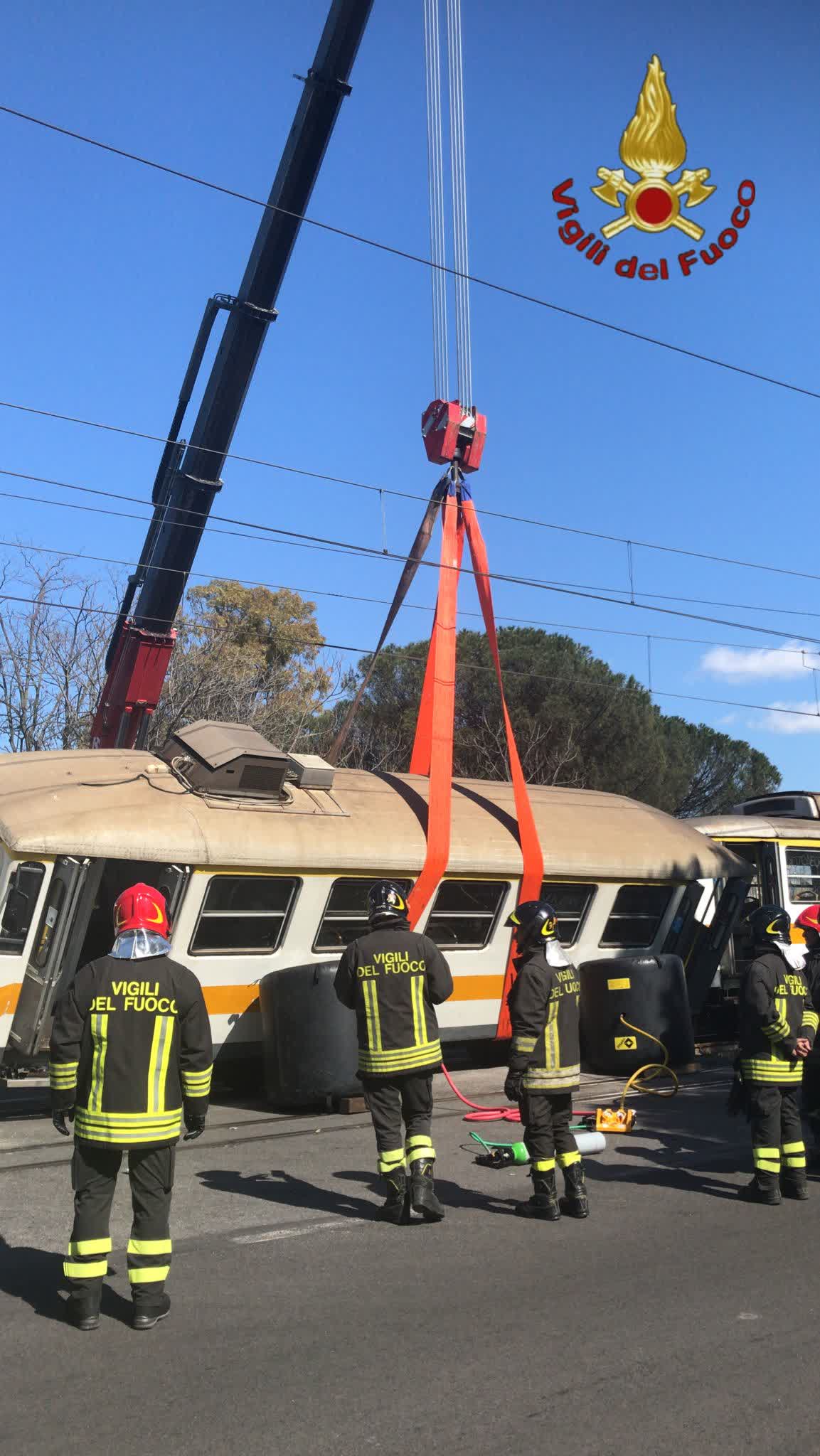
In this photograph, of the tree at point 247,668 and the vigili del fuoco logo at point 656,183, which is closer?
the vigili del fuoco logo at point 656,183

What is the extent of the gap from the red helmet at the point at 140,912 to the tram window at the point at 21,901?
14.0ft

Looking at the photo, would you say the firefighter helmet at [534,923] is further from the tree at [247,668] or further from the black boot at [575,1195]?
the tree at [247,668]

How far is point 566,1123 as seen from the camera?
695 cm

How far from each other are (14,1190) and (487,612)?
8038 millimetres

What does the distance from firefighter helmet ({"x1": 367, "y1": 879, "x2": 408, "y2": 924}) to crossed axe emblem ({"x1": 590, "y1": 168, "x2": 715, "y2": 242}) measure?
7.28 meters

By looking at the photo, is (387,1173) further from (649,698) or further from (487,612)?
(649,698)

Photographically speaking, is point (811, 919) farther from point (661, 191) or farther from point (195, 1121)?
point (661, 191)

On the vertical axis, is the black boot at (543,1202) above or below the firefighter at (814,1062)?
below

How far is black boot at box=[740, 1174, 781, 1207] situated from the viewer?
7.18m

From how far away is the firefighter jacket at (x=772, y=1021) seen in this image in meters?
7.29

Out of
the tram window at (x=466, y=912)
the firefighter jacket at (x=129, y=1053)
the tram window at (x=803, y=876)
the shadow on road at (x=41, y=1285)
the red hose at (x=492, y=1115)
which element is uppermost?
the tram window at (x=803, y=876)

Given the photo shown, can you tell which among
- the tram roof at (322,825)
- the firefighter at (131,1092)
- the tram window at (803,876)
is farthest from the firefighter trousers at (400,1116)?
the tram window at (803,876)

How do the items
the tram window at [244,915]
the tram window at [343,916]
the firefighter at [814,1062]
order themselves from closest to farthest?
the firefighter at [814,1062], the tram window at [244,915], the tram window at [343,916]

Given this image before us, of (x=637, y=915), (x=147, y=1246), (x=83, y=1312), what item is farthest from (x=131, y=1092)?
(x=637, y=915)
